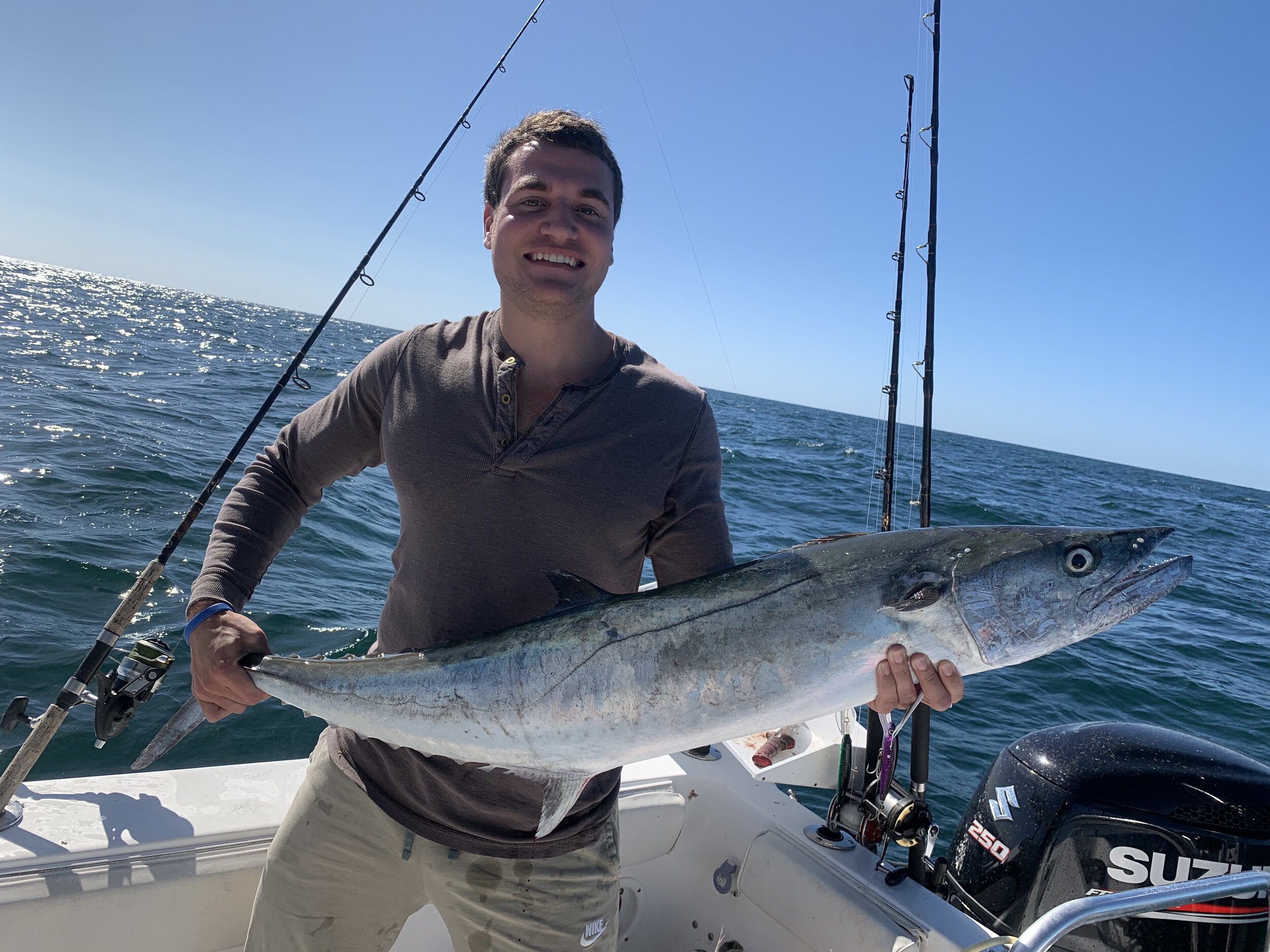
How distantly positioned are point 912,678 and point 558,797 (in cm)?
92

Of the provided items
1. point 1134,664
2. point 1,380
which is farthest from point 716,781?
point 1,380

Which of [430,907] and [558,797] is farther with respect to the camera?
[430,907]

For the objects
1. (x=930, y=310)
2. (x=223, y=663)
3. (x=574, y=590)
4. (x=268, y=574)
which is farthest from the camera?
(x=268, y=574)

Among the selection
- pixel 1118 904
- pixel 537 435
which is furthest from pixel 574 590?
pixel 1118 904

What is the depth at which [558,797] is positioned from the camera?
1.86m

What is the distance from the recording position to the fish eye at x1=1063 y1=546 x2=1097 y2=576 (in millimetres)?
1807

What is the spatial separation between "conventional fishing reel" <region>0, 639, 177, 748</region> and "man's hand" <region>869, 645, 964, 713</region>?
2263 millimetres

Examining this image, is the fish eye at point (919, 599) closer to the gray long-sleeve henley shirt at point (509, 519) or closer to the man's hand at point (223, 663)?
the gray long-sleeve henley shirt at point (509, 519)

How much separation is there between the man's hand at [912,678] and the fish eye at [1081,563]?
380 mm

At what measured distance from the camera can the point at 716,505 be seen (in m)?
2.07

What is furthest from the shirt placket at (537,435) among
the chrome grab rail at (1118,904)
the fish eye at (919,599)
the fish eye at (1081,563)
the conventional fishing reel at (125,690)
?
the chrome grab rail at (1118,904)

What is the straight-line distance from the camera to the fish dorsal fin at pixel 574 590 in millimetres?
1892

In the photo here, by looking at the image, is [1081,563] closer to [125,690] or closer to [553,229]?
[553,229]

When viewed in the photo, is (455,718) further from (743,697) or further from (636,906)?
(636,906)
